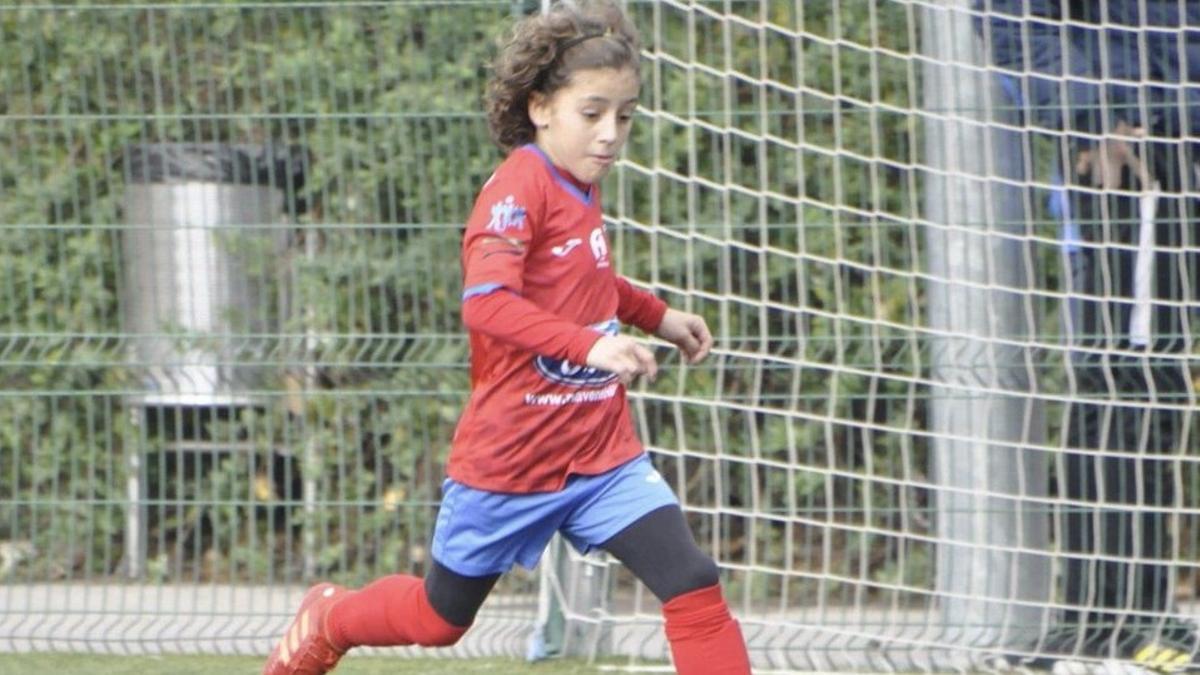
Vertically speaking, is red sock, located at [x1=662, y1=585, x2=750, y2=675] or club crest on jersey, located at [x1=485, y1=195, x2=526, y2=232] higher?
club crest on jersey, located at [x1=485, y1=195, x2=526, y2=232]

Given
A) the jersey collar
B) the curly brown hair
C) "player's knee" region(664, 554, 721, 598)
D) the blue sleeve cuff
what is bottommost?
"player's knee" region(664, 554, 721, 598)

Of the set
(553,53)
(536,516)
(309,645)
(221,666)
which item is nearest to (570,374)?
(536,516)

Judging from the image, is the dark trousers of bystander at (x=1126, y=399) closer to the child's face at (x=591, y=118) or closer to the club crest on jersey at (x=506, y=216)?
the child's face at (x=591, y=118)

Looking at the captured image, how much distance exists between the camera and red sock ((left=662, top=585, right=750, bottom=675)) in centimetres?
416

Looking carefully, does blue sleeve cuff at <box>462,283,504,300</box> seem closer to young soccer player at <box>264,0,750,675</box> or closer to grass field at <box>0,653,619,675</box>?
young soccer player at <box>264,0,750,675</box>

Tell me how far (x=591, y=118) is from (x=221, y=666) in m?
2.40

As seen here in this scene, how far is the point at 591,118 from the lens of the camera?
4250 mm

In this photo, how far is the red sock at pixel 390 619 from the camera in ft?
15.0

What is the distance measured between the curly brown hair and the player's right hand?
668 millimetres

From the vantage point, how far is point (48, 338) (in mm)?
6203

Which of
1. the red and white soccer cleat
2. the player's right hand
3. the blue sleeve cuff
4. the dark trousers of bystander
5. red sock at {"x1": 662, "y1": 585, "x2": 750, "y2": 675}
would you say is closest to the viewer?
the player's right hand

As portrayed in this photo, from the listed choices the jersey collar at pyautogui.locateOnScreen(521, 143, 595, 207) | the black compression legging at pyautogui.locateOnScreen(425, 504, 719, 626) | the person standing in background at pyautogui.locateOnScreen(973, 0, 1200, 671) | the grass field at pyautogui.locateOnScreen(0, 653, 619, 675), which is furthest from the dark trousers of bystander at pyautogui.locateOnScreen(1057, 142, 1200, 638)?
the jersey collar at pyautogui.locateOnScreen(521, 143, 595, 207)

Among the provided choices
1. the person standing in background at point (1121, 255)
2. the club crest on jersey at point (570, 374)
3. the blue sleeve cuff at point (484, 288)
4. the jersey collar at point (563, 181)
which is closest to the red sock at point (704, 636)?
the club crest on jersey at point (570, 374)

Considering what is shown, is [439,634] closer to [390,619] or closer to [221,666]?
[390,619]
